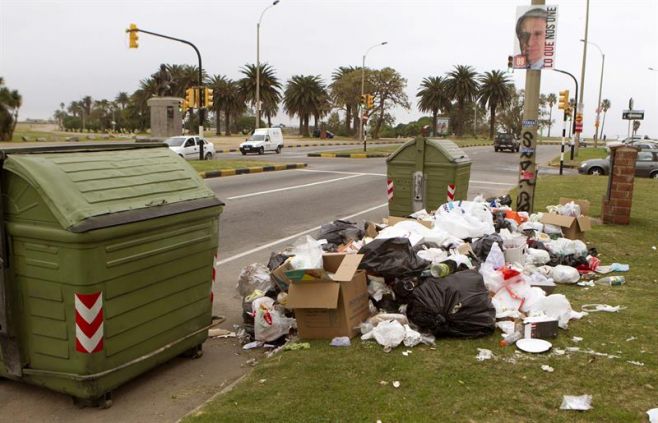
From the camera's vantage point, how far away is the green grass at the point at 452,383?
3.54 meters

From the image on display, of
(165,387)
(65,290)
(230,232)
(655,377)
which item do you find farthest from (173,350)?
(230,232)

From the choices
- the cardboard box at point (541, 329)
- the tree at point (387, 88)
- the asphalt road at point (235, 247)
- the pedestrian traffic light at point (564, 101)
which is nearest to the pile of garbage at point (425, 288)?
the cardboard box at point (541, 329)

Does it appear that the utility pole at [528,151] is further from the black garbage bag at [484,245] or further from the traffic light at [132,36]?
the traffic light at [132,36]

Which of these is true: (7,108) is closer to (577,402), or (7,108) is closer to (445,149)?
(445,149)

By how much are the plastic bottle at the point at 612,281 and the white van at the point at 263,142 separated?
1216 inches

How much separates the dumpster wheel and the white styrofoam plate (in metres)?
3.06

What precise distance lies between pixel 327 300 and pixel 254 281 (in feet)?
4.54

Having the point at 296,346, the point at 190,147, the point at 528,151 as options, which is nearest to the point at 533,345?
the point at 296,346

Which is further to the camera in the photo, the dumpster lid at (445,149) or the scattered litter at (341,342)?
the dumpster lid at (445,149)

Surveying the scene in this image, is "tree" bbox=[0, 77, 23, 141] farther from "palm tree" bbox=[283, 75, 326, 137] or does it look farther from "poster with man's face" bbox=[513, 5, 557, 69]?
"poster with man's face" bbox=[513, 5, 557, 69]

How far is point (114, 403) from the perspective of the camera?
397 cm

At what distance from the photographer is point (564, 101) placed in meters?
32.5

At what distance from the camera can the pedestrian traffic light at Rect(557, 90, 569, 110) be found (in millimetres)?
31913

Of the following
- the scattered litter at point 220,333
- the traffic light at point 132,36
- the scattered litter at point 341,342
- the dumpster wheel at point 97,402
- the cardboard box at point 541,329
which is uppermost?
the traffic light at point 132,36
